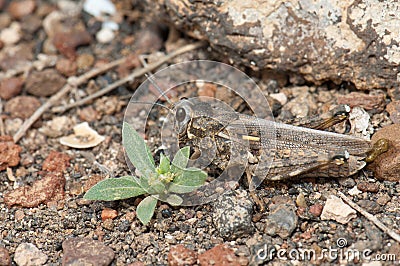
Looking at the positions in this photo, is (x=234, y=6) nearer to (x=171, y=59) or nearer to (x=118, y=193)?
(x=171, y=59)

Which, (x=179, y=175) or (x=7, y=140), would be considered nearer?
(x=179, y=175)

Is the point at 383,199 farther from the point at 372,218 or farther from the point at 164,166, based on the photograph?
the point at 164,166

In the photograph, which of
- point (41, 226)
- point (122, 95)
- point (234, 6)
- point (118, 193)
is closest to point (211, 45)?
point (234, 6)

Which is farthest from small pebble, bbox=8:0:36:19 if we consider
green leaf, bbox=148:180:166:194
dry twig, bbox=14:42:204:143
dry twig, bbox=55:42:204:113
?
green leaf, bbox=148:180:166:194

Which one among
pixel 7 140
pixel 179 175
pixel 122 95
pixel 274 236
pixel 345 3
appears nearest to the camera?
pixel 274 236

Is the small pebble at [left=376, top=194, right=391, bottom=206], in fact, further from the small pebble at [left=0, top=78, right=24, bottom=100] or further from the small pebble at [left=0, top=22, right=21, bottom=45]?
the small pebble at [left=0, top=22, right=21, bottom=45]

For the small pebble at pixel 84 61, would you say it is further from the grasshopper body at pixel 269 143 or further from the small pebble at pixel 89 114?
the grasshopper body at pixel 269 143

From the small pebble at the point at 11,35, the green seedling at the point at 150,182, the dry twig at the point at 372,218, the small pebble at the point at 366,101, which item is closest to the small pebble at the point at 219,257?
the green seedling at the point at 150,182

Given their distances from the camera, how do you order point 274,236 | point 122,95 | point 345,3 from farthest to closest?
1. point 122,95
2. point 345,3
3. point 274,236
